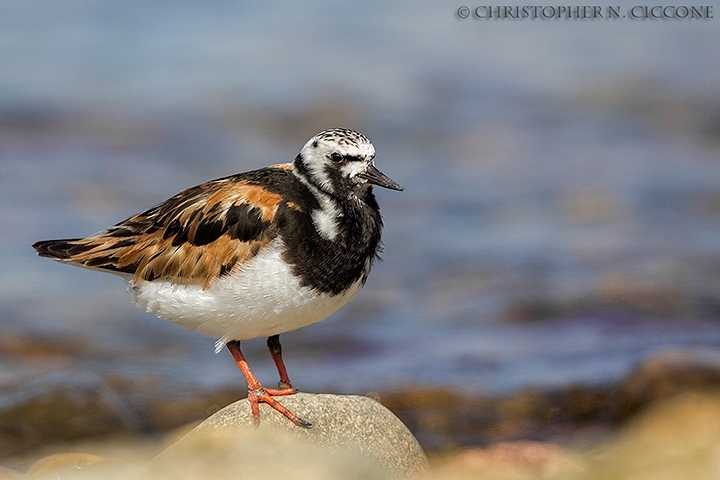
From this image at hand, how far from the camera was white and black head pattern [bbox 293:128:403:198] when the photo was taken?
205 inches

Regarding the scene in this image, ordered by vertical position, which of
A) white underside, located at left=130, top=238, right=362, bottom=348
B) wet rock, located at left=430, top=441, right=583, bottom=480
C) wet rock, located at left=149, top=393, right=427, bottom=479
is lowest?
wet rock, located at left=430, top=441, right=583, bottom=480

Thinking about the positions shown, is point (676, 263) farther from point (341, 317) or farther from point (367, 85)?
point (367, 85)

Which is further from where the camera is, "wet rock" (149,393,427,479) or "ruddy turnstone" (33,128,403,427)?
"ruddy turnstone" (33,128,403,427)

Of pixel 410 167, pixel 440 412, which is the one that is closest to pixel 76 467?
pixel 440 412

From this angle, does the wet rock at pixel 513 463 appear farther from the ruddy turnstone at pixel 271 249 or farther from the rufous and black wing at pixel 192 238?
the rufous and black wing at pixel 192 238

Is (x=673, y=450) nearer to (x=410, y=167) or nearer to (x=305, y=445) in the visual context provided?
(x=305, y=445)

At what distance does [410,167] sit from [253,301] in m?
7.73

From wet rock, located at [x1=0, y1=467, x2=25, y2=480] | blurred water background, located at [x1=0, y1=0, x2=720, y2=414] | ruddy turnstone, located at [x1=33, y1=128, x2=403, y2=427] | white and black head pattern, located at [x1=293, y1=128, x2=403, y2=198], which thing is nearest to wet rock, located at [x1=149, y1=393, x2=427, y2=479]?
ruddy turnstone, located at [x1=33, y1=128, x2=403, y2=427]

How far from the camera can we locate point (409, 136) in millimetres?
13539

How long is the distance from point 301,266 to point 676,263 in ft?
20.8

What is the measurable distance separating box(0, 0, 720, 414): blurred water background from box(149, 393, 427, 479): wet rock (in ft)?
8.60

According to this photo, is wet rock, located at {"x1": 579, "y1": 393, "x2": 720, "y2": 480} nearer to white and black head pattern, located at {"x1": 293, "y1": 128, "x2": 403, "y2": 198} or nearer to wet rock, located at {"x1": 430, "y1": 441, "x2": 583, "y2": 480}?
wet rock, located at {"x1": 430, "y1": 441, "x2": 583, "y2": 480}

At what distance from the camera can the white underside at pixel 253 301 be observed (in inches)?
198

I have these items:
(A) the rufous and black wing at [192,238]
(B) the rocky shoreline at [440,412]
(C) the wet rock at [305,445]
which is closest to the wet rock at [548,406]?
(B) the rocky shoreline at [440,412]
